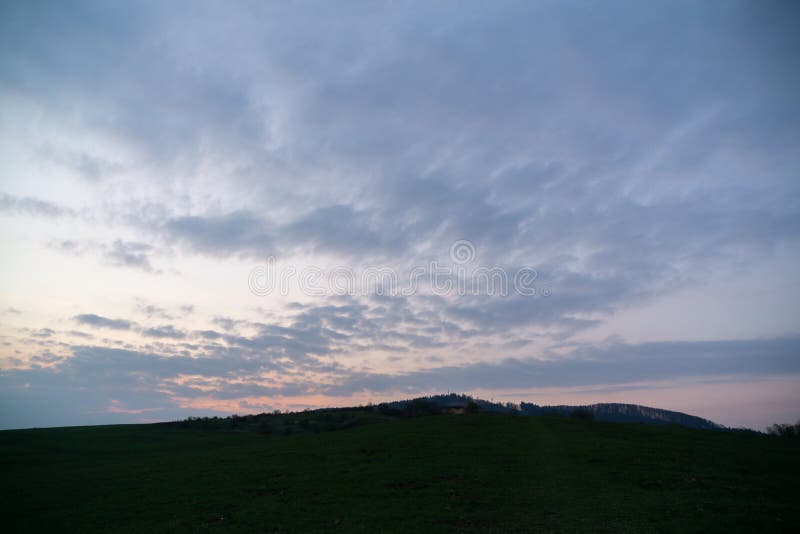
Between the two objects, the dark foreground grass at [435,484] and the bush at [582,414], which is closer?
the dark foreground grass at [435,484]

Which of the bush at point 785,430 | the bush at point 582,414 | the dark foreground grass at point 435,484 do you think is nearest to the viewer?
the dark foreground grass at point 435,484

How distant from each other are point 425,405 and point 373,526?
79260 mm

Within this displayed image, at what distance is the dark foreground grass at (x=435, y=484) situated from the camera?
945 inches

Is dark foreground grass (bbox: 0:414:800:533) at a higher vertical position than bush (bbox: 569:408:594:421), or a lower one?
lower

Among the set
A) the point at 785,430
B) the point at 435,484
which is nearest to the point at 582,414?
the point at 785,430

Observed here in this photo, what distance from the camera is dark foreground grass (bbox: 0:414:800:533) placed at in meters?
24.0

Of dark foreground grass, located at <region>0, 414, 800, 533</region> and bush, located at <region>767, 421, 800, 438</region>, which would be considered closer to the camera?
dark foreground grass, located at <region>0, 414, 800, 533</region>

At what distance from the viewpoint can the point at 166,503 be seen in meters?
32.2

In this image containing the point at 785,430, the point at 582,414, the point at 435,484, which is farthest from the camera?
the point at 582,414

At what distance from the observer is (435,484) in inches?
1284

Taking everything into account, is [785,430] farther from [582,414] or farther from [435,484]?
Answer: [435,484]

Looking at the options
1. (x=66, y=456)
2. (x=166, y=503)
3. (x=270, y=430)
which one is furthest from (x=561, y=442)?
(x=66, y=456)

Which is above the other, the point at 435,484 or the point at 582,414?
the point at 582,414

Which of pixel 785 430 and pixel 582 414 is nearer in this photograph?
pixel 785 430
